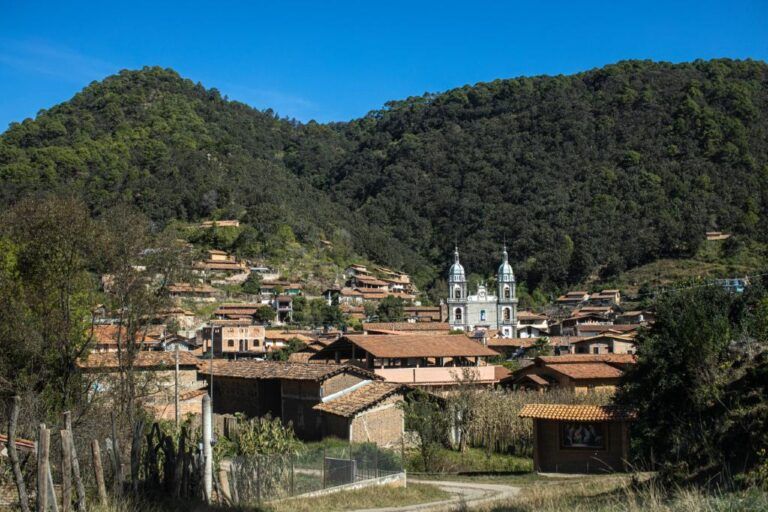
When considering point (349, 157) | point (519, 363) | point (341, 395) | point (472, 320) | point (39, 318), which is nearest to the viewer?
point (39, 318)

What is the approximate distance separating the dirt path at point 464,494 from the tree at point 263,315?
57.9 m

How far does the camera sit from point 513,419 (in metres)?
30.8

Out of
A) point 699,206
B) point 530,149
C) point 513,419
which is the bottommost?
point 513,419

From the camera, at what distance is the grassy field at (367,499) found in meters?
17.4

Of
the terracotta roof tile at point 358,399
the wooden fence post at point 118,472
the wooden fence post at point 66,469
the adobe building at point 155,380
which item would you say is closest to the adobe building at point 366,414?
the terracotta roof tile at point 358,399

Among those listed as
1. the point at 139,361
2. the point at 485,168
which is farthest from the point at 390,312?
the point at 485,168

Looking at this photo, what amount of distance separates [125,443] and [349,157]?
166542mm

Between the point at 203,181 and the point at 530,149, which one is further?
the point at 530,149

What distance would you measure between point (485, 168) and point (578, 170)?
18848 mm

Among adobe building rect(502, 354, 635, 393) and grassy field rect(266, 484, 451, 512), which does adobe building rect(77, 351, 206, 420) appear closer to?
grassy field rect(266, 484, 451, 512)

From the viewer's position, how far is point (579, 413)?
25.5 meters

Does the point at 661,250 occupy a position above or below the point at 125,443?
above

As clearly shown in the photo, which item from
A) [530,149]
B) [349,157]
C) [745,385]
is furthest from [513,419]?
[349,157]

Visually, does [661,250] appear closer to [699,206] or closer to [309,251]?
[699,206]
